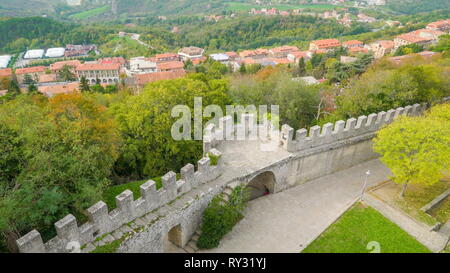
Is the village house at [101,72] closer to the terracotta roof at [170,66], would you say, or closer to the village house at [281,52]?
the terracotta roof at [170,66]

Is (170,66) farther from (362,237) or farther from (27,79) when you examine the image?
(362,237)

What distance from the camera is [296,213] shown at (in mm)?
15336

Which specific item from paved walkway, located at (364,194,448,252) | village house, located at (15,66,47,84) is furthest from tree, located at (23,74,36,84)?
paved walkway, located at (364,194,448,252)

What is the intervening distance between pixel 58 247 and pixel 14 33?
594 feet

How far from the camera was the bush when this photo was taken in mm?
13195

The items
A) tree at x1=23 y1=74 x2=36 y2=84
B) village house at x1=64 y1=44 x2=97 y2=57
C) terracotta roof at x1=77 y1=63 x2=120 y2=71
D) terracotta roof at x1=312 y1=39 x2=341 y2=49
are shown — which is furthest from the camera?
village house at x1=64 y1=44 x2=97 y2=57

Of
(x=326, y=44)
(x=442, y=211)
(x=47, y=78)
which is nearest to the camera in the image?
(x=442, y=211)

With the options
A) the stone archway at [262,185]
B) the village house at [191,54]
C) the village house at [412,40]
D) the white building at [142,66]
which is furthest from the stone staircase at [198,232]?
the village house at [191,54]

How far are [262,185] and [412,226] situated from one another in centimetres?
738

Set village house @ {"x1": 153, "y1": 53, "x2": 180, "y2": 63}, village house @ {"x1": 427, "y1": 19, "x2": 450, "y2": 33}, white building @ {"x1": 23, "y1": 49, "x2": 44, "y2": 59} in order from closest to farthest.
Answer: village house @ {"x1": 427, "y1": 19, "x2": 450, "y2": 33}
village house @ {"x1": 153, "y1": 53, "x2": 180, "y2": 63}
white building @ {"x1": 23, "y1": 49, "x2": 44, "y2": 59}

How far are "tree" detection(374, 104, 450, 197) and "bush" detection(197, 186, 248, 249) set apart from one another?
7.93 m

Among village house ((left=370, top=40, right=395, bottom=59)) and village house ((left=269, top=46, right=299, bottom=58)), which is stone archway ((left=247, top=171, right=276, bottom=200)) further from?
village house ((left=269, top=46, right=299, bottom=58))

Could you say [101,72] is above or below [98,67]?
below

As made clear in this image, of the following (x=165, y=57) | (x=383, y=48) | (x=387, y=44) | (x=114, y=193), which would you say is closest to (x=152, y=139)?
(x=114, y=193)
